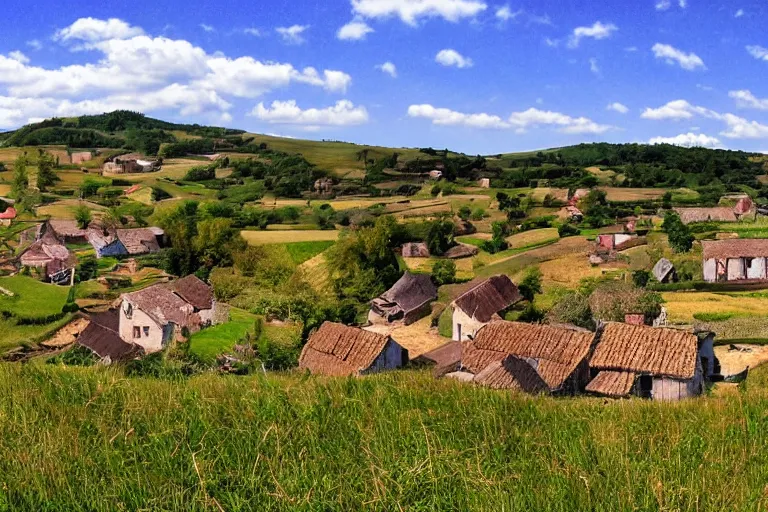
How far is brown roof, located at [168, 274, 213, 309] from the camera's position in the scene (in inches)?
1383

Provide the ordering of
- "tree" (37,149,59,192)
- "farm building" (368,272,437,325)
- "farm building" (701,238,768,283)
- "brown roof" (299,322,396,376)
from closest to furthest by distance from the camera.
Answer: "brown roof" (299,322,396,376) < "farm building" (368,272,437,325) < "farm building" (701,238,768,283) < "tree" (37,149,59,192)

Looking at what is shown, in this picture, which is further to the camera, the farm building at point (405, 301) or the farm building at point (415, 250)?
the farm building at point (415, 250)

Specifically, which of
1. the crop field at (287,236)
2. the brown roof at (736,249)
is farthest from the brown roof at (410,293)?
the brown roof at (736,249)

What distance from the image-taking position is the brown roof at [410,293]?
3762 centimetres

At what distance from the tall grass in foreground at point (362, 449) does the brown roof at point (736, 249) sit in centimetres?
3798

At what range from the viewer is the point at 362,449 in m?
4.36

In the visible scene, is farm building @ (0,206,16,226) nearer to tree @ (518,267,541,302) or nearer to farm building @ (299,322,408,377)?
tree @ (518,267,541,302)

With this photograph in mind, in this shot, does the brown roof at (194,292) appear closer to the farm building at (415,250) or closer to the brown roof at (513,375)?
the farm building at (415,250)

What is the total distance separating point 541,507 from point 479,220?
→ 63.0 meters

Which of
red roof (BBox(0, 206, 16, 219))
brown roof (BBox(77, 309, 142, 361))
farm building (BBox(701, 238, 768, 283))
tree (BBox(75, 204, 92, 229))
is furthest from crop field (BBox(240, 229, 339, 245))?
farm building (BBox(701, 238, 768, 283))

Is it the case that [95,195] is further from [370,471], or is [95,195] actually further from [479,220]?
[370,471]

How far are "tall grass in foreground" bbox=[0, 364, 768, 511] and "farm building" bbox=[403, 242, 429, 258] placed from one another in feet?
148

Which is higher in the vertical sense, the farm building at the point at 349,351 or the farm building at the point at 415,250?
the farm building at the point at 415,250

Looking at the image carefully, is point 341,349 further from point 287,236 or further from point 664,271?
point 287,236
